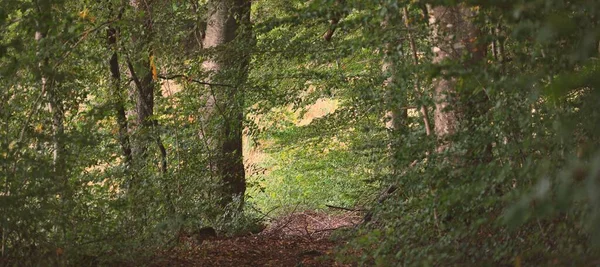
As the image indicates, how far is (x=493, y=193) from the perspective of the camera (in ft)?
18.8

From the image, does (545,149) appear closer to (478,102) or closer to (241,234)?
(478,102)

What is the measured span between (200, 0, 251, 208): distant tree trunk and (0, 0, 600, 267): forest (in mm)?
32

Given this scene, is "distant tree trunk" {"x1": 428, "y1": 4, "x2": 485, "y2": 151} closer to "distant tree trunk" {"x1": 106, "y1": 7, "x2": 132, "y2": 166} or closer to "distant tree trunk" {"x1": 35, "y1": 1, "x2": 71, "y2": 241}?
"distant tree trunk" {"x1": 35, "y1": 1, "x2": 71, "y2": 241}

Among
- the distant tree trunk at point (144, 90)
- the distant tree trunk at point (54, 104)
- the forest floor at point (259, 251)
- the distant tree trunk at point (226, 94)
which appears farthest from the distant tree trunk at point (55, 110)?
the distant tree trunk at point (226, 94)

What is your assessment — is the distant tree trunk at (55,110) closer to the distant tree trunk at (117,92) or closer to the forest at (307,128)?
the forest at (307,128)

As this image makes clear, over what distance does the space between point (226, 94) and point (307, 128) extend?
381 cm

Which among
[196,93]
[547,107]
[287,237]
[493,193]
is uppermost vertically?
[196,93]

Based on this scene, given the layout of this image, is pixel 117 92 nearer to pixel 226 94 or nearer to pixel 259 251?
pixel 226 94

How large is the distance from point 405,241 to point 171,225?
291cm

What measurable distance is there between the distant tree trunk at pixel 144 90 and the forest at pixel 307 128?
0.03 meters

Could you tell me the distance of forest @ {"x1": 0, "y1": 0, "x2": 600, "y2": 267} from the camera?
16.5 feet

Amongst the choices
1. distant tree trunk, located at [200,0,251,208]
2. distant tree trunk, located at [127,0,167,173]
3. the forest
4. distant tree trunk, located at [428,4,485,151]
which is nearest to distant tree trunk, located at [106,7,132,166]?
the forest

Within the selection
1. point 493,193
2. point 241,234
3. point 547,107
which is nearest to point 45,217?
point 493,193

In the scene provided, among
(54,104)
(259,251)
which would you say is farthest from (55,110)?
(259,251)
